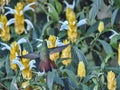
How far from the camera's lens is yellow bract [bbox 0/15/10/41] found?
94.5 inches

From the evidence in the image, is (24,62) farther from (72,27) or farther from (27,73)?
(72,27)

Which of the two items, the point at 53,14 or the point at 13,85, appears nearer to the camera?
the point at 13,85

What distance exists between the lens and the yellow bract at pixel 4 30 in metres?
2.40

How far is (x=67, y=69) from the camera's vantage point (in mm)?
2156

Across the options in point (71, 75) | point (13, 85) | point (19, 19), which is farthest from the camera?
point (19, 19)

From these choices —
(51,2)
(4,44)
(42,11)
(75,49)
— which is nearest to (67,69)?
(75,49)

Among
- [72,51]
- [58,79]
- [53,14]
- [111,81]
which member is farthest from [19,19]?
[111,81]

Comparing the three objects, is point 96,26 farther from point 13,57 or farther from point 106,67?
point 13,57

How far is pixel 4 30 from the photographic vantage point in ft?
7.94

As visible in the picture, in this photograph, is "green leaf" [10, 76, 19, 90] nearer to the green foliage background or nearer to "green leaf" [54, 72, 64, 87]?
the green foliage background

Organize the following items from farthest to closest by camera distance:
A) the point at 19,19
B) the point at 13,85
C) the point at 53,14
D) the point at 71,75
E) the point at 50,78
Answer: the point at 53,14 → the point at 19,19 → the point at 13,85 → the point at 71,75 → the point at 50,78

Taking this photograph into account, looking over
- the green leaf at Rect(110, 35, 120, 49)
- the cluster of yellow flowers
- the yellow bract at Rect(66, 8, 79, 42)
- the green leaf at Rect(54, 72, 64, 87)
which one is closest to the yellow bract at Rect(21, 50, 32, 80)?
the cluster of yellow flowers

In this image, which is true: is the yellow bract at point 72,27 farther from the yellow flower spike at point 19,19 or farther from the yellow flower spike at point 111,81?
the yellow flower spike at point 111,81

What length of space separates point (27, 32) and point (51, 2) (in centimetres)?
22
